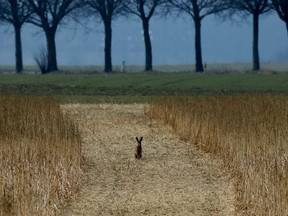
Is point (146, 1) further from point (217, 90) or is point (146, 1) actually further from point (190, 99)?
point (190, 99)

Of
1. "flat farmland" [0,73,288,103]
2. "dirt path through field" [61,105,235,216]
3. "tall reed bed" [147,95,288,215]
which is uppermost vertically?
"tall reed bed" [147,95,288,215]

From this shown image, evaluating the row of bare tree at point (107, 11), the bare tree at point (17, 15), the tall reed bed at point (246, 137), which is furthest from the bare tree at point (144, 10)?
the tall reed bed at point (246, 137)

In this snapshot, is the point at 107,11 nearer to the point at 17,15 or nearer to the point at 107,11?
the point at 107,11

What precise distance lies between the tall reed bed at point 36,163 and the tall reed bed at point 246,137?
8.02ft

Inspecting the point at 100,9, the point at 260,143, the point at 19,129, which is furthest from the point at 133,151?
the point at 100,9

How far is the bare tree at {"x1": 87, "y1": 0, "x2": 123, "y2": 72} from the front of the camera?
218ft

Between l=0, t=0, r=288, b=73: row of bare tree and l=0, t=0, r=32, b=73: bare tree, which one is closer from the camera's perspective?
l=0, t=0, r=288, b=73: row of bare tree

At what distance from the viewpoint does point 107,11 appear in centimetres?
6962

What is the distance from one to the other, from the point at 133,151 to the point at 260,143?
12.4 feet

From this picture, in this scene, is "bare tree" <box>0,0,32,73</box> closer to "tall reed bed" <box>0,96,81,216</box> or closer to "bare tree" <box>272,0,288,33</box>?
"bare tree" <box>272,0,288,33</box>

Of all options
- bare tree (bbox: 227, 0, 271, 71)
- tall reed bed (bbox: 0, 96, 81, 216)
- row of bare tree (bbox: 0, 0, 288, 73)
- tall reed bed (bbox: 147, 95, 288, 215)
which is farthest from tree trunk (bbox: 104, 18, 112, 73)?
tall reed bed (bbox: 0, 96, 81, 216)

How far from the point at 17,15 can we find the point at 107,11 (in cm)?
636

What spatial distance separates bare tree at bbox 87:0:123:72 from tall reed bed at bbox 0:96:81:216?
45.2m

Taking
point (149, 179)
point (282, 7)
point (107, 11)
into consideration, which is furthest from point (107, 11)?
point (149, 179)
